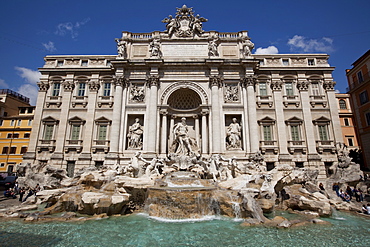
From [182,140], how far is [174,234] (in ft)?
39.4

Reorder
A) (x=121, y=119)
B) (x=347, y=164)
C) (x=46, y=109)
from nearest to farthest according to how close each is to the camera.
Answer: (x=347, y=164) → (x=121, y=119) → (x=46, y=109)

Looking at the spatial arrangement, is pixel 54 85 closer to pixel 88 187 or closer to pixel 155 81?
pixel 155 81

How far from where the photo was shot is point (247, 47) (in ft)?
72.0

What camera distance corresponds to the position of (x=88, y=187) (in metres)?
14.0

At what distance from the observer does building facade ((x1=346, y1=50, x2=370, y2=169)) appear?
23.8 meters

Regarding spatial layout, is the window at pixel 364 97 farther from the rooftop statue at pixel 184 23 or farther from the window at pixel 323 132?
the rooftop statue at pixel 184 23

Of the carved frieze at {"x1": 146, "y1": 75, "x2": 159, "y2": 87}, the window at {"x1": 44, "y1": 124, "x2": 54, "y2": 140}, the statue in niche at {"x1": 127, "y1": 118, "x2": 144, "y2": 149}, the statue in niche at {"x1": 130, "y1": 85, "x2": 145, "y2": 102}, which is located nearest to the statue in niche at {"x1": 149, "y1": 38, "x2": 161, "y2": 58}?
the carved frieze at {"x1": 146, "y1": 75, "x2": 159, "y2": 87}

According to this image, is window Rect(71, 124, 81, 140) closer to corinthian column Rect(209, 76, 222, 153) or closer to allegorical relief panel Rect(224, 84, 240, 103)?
corinthian column Rect(209, 76, 222, 153)

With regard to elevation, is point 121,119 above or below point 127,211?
above

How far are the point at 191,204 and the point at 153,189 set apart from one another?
7.85 ft

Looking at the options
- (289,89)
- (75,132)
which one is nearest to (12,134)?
(75,132)

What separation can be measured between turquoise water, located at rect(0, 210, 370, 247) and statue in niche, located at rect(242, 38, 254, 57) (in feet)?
56.1

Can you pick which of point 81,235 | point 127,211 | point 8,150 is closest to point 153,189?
A: point 127,211

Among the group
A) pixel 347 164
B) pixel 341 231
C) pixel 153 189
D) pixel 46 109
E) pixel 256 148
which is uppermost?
pixel 46 109
